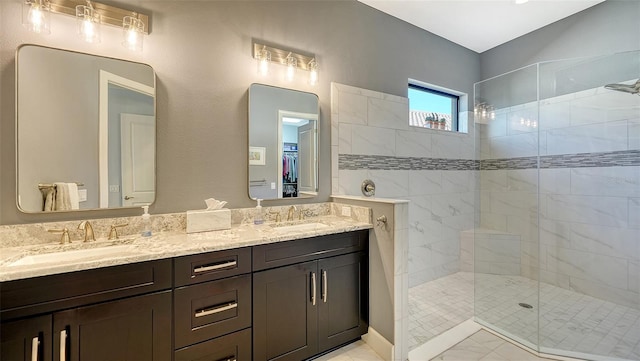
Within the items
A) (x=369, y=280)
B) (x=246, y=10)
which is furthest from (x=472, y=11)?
(x=369, y=280)

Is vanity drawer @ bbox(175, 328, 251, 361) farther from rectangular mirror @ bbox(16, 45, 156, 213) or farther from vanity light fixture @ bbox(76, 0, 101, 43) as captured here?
vanity light fixture @ bbox(76, 0, 101, 43)

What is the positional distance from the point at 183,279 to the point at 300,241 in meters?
0.68

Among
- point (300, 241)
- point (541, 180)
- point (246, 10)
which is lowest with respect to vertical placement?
point (300, 241)

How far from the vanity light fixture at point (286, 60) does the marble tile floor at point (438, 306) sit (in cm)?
229

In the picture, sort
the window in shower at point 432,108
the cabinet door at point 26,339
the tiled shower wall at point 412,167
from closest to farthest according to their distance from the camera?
the cabinet door at point 26,339, the tiled shower wall at point 412,167, the window in shower at point 432,108

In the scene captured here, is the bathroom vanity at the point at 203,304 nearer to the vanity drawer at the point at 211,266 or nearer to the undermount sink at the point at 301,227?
the vanity drawer at the point at 211,266

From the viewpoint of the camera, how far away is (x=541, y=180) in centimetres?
281

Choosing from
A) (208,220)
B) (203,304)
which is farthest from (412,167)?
(203,304)

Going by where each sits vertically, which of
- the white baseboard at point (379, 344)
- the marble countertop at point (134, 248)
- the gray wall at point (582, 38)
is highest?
the gray wall at point (582, 38)

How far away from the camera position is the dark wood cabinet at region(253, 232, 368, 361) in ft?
5.05

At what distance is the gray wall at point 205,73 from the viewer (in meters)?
1.40

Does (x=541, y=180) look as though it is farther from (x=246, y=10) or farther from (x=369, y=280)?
(x=246, y=10)

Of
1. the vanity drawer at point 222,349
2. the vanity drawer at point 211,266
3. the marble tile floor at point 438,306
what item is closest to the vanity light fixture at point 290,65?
the vanity drawer at point 211,266

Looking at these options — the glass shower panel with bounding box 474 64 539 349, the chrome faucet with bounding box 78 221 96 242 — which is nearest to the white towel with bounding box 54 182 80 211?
the chrome faucet with bounding box 78 221 96 242
